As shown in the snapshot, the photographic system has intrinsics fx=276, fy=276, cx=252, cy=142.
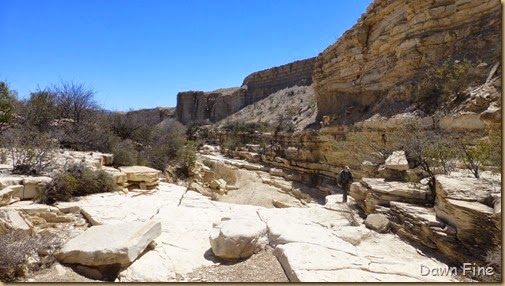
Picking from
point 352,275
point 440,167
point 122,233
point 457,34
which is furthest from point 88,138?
point 457,34

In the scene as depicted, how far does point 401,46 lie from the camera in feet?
35.7

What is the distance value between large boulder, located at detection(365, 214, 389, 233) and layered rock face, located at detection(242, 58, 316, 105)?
32909 mm

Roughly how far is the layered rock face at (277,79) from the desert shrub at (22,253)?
35.1m

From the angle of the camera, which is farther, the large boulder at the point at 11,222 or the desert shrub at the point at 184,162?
the desert shrub at the point at 184,162

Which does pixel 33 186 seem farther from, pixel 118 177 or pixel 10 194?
pixel 118 177

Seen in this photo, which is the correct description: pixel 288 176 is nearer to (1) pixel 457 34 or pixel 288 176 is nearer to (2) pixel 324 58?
(2) pixel 324 58

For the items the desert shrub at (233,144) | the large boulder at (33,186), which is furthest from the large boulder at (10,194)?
the desert shrub at (233,144)

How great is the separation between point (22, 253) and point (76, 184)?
288cm

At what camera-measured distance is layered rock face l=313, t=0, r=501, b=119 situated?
8.90m

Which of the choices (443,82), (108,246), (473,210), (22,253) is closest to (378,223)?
(473,210)

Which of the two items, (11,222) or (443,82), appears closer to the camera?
(11,222)

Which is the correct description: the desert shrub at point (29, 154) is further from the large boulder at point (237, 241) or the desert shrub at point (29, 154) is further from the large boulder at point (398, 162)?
the large boulder at point (398, 162)

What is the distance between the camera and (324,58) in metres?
17.0

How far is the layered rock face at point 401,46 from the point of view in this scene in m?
8.90
